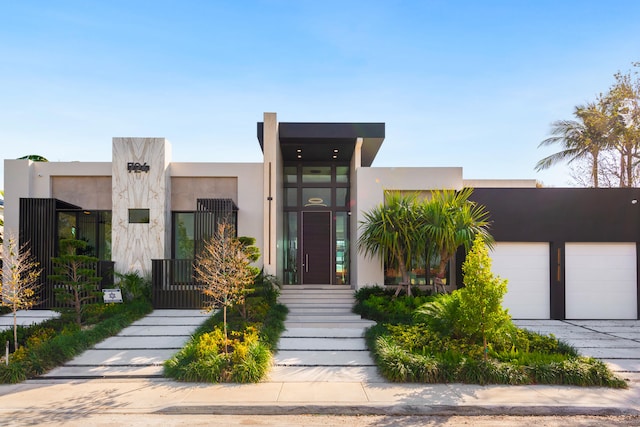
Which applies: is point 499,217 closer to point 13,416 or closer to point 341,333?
point 341,333

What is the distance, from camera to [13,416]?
518cm

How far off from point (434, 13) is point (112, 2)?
654 cm

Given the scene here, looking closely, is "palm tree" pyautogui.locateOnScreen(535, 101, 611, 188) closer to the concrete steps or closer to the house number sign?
the concrete steps

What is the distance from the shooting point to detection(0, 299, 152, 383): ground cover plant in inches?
259

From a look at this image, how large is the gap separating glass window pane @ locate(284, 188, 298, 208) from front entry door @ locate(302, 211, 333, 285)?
52 centimetres

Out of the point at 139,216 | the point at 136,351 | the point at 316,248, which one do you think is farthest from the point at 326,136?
the point at 136,351

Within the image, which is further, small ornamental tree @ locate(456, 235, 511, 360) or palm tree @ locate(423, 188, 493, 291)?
palm tree @ locate(423, 188, 493, 291)

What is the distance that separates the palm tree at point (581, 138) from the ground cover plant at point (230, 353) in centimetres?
1908

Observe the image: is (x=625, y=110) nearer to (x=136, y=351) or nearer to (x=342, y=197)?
(x=342, y=197)

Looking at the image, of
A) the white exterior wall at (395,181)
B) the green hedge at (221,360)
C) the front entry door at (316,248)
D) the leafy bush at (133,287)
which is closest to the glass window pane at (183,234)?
the leafy bush at (133,287)

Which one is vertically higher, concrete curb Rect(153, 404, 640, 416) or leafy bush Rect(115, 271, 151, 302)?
leafy bush Rect(115, 271, 151, 302)

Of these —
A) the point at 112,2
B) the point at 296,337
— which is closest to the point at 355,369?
the point at 296,337

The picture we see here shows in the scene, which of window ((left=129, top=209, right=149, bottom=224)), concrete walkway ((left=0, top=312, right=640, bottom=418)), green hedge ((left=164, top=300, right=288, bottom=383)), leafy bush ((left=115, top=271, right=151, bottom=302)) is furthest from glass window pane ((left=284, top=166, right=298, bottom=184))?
concrete walkway ((left=0, top=312, right=640, bottom=418))

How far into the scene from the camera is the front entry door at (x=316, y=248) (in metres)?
14.5
